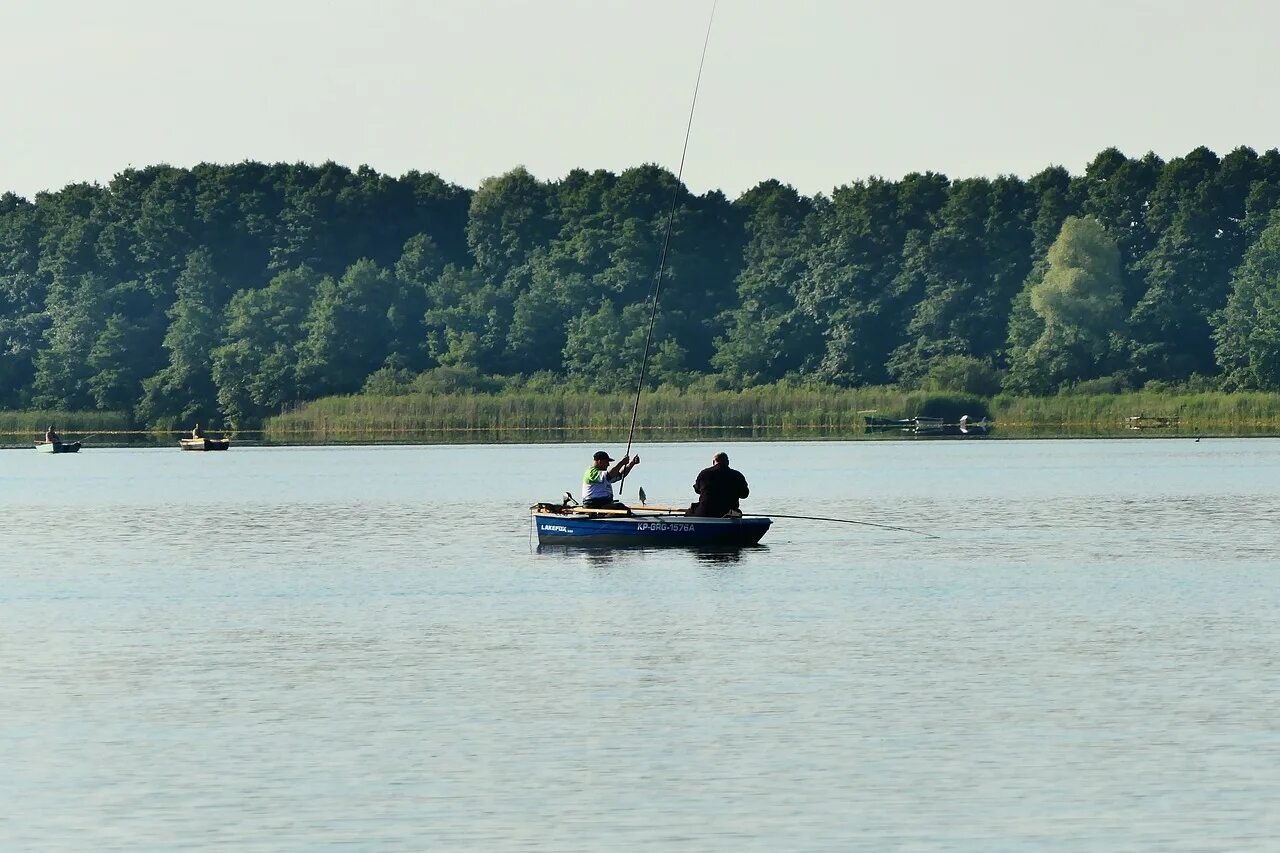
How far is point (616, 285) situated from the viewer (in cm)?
13450

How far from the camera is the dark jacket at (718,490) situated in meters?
34.1

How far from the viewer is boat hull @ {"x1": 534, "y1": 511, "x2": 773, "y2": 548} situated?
3438 cm

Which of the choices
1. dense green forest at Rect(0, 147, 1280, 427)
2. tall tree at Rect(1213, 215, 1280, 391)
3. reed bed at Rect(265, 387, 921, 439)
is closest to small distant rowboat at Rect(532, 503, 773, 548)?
reed bed at Rect(265, 387, 921, 439)

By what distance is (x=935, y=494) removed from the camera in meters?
52.5

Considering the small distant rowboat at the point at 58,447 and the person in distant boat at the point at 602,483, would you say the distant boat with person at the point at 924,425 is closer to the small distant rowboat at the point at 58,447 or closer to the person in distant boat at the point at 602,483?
the small distant rowboat at the point at 58,447

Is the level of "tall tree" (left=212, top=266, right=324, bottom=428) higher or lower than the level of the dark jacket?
higher

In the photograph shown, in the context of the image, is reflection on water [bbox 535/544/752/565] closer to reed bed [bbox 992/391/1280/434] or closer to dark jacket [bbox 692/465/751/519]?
dark jacket [bbox 692/465/751/519]

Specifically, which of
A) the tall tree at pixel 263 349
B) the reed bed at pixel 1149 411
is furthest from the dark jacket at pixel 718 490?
the tall tree at pixel 263 349

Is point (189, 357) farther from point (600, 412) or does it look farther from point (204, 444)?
point (600, 412)

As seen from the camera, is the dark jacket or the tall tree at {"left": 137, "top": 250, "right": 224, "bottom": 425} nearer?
the dark jacket

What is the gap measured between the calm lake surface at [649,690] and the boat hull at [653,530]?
13.8 inches

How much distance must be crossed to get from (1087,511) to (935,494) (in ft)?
26.2

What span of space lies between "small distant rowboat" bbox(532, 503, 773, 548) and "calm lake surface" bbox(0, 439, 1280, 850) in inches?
14.2

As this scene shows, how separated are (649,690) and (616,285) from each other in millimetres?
115210
